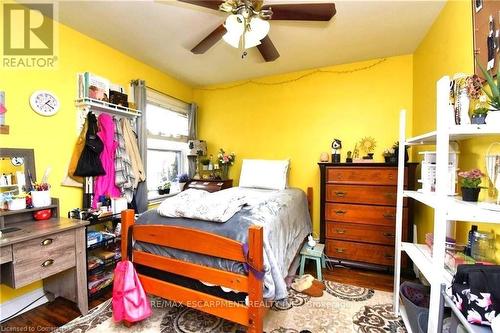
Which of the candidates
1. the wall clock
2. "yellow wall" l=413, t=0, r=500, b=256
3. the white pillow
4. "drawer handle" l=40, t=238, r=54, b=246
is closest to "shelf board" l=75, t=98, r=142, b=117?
the wall clock

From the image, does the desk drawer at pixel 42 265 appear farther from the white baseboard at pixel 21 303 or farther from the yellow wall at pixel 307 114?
the yellow wall at pixel 307 114

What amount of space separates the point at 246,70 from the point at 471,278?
301cm

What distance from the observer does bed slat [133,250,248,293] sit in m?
1.36

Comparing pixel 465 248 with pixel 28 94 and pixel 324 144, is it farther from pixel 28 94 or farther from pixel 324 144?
pixel 28 94

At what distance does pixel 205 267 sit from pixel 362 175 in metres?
1.91

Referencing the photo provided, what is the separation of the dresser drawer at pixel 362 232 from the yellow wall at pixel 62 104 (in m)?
2.64

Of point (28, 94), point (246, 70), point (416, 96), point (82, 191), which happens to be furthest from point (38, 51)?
point (416, 96)

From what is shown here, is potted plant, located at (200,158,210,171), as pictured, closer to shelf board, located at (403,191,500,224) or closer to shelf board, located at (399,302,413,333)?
shelf board, located at (399,302,413,333)

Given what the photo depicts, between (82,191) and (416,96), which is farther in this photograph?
(416,96)

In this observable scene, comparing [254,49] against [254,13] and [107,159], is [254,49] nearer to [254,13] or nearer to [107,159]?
[254,13]

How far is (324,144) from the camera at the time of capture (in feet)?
10.3

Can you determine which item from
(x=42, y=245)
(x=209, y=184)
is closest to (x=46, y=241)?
(x=42, y=245)

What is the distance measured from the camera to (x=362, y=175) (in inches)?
99.6

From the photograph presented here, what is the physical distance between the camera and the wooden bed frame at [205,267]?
1.32 metres
